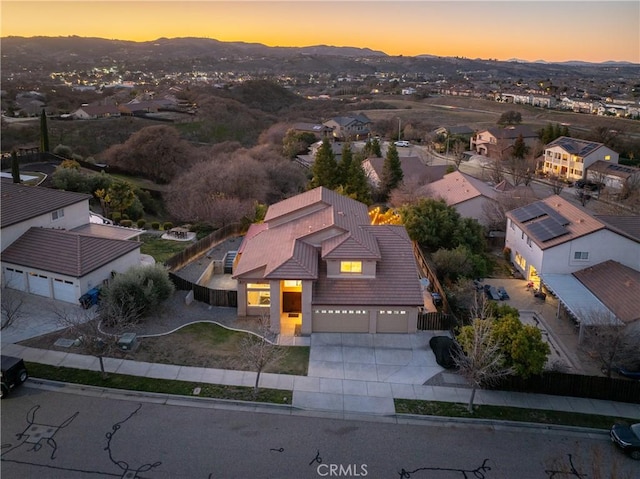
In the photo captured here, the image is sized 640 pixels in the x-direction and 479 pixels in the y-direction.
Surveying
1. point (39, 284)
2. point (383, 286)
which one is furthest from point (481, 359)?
point (39, 284)

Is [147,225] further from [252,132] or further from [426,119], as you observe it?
[426,119]

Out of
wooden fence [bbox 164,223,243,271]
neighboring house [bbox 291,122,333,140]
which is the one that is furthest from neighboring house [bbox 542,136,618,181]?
wooden fence [bbox 164,223,243,271]

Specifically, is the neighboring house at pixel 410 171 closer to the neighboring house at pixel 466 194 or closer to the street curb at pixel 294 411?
the neighboring house at pixel 466 194

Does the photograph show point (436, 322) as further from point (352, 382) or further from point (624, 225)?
point (624, 225)

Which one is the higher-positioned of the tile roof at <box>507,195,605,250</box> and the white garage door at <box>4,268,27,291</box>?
the tile roof at <box>507,195,605,250</box>

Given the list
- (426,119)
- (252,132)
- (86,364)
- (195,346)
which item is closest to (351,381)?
(195,346)

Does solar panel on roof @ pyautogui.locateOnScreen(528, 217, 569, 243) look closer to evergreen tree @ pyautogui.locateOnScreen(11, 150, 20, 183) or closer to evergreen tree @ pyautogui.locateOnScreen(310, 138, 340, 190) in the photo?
evergreen tree @ pyautogui.locateOnScreen(310, 138, 340, 190)
